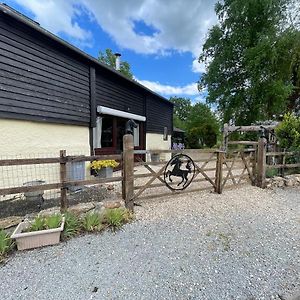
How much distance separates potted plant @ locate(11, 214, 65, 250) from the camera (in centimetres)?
279

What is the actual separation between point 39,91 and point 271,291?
5830 mm

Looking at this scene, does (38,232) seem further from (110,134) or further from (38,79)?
(110,134)

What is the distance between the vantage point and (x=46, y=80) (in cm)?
542

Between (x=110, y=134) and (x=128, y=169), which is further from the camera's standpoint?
(x=110, y=134)

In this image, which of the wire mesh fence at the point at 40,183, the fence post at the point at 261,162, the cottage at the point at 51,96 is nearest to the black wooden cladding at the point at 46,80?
the cottage at the point at 51,96

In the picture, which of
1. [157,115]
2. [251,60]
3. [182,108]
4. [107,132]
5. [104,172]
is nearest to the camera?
[104,172]

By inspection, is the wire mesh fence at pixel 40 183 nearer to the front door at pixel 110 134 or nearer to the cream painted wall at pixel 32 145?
the cream painted wall at pixel 32 145

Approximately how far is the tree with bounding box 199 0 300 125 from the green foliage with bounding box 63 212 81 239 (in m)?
14.1

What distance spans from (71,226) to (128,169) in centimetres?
137

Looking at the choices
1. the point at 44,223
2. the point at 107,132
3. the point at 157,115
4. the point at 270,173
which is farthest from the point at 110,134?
the point at 270,173

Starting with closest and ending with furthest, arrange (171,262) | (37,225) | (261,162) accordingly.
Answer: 1. (171,262)
2. (37,225)
3. (261,162)

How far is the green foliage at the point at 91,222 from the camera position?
3324 millimetres

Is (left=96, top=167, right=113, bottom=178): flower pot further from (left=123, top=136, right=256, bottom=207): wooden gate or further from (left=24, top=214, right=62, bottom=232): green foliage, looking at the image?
(left=24, top=214, right=62, bottom=232): green foliage

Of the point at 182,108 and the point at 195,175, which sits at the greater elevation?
the point at 182,108
